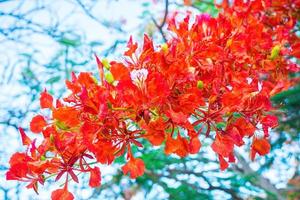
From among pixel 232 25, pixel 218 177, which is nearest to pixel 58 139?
pixel 232 25

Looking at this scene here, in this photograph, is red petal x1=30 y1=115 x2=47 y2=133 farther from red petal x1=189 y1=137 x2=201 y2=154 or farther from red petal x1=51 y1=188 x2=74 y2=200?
red petal x1=189 y1=137 x2=201 y2=154

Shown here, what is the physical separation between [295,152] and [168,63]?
2.67m

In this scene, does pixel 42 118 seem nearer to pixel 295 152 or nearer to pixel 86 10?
pixel 86 10

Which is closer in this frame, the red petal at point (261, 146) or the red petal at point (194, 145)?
the red petal at point (194, 145)

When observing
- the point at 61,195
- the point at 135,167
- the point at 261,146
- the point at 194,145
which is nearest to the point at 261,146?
the point at 261,146

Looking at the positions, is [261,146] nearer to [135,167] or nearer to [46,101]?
[135,167]

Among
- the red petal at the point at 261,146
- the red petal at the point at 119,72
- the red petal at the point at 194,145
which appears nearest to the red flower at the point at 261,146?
the red petal at the point at 261,146

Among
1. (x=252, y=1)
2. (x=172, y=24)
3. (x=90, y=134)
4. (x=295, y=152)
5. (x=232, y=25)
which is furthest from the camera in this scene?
(x=295, y=152)

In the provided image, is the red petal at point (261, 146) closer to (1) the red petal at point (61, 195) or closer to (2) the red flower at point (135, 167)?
(2) the red flower at point (135, 167)

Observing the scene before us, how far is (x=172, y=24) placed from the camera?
111cm

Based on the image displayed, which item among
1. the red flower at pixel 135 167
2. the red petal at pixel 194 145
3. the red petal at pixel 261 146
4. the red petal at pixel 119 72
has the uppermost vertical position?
the red petal at pixel 119 72

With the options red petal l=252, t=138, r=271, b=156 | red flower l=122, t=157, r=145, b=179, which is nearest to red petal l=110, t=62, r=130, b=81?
red flower l=122, t=157, r=145, b=179

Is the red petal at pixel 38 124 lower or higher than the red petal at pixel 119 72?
lower

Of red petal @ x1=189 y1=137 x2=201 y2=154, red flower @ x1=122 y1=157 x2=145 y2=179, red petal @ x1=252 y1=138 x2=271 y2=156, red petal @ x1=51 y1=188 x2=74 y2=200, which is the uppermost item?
red petal @ x1=252 y1=138 x2=271 y2=156
